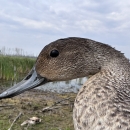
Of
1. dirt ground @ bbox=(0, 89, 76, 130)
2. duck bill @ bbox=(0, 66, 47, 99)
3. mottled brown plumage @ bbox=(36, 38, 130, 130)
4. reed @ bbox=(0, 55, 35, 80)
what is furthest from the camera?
reed @ bbox=(0, 55, 35, 80)

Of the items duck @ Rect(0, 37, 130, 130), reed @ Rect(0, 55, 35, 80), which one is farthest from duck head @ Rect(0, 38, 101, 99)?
reed @ Rect(0, 55, 35, 80)

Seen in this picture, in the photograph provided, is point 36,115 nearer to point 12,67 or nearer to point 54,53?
point 54,53

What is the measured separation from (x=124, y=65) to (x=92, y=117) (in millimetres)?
492

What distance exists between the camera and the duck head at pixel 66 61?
2045 mm

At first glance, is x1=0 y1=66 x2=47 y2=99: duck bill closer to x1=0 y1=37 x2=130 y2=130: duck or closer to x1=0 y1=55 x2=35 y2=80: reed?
x1=0 y1=37 x2=130 y2=130: duck

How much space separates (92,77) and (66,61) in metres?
0.28

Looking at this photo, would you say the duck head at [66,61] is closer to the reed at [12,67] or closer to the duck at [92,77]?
the duck at [92,77]

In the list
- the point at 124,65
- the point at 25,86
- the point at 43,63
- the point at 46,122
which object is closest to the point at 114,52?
the point at 124,65

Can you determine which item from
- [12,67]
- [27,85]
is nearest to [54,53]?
[27,85]

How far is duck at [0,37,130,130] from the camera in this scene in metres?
1.65

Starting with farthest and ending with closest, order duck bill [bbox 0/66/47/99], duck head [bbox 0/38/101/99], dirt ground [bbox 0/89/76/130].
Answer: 1. dirt ground [bbox 0/89/76/130]
2. duck bill [bbox 0/66/47/99]
3. duck head [bbox 0/38/101/99]

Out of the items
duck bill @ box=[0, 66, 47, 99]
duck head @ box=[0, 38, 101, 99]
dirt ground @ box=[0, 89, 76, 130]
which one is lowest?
dirt ground @ box=[0, 89, 76, 130]

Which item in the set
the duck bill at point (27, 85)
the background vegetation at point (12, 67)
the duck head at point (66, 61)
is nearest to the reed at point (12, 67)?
the background vegetation at point (12, 67)

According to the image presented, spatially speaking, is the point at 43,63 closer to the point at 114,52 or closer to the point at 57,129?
the point at 114,52
